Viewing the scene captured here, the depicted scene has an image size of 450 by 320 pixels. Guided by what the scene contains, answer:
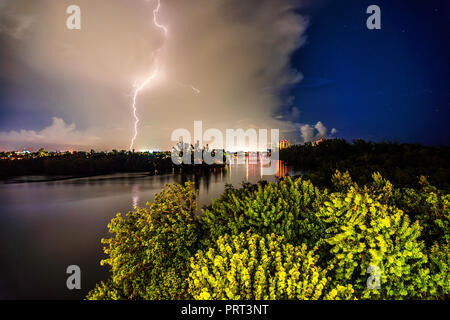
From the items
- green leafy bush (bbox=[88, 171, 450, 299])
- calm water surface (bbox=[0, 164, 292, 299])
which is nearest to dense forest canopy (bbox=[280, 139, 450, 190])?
green leafy bush (bbox=[88, 171, 450, 299])

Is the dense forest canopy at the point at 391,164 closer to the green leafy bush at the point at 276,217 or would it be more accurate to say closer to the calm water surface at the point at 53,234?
the green leafy bush at the point at 276,217

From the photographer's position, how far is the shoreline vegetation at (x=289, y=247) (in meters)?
4.52

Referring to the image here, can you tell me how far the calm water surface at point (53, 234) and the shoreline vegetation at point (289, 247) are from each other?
13.9 metres

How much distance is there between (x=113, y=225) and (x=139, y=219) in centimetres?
89

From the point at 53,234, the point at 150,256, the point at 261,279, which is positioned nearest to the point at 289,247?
the point at 261,279

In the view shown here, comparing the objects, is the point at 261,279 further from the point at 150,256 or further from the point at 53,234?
the point at 53,234

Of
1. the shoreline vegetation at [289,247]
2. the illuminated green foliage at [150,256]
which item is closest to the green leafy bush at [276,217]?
the shoreline vegetation at [289,247]

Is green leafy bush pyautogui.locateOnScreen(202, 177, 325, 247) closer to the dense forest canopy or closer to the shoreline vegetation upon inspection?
the shoreline vegetation

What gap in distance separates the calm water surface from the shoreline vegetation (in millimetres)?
13916

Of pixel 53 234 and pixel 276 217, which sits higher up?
pixel 276 217

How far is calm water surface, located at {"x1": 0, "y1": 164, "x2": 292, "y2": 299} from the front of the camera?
56.7ft

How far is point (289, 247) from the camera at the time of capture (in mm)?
4953

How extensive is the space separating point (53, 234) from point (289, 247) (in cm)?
3355
